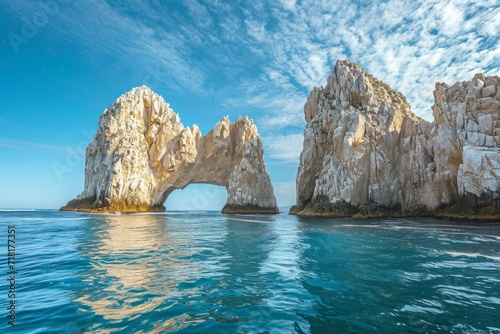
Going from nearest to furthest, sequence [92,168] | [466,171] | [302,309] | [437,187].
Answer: [302,309] < [466,171] < [437,187] < [92,168]

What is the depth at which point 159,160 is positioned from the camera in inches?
3398

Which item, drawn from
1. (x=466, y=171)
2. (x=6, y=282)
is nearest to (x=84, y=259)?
(x=6, y=282)

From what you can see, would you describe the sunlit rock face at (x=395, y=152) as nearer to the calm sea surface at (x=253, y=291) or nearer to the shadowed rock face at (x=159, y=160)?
the shadowed rock face at (x=159, y=160)

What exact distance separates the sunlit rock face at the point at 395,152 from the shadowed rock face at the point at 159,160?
19190 mm

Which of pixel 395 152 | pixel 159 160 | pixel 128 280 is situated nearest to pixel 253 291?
pixel 128 280

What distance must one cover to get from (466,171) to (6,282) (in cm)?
4884

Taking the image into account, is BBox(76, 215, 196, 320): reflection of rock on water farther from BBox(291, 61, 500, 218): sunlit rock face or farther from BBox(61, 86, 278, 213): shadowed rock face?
BBox(61, 86, 278, 213): shadowed rock face

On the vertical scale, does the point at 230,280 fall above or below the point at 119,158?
below

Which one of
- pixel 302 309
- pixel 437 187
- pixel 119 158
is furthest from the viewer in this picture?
pixel 119 158

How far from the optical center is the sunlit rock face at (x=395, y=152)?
38469 mm

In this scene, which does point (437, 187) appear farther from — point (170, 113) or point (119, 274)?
point (170, 113)

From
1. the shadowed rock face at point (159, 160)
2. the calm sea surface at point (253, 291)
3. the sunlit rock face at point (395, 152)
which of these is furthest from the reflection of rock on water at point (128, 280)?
the shadowed rock face at point (159, 160)

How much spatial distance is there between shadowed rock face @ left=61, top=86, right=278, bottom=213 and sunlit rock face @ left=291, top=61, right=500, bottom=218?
19.2 m

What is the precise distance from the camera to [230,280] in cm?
A: 1025
